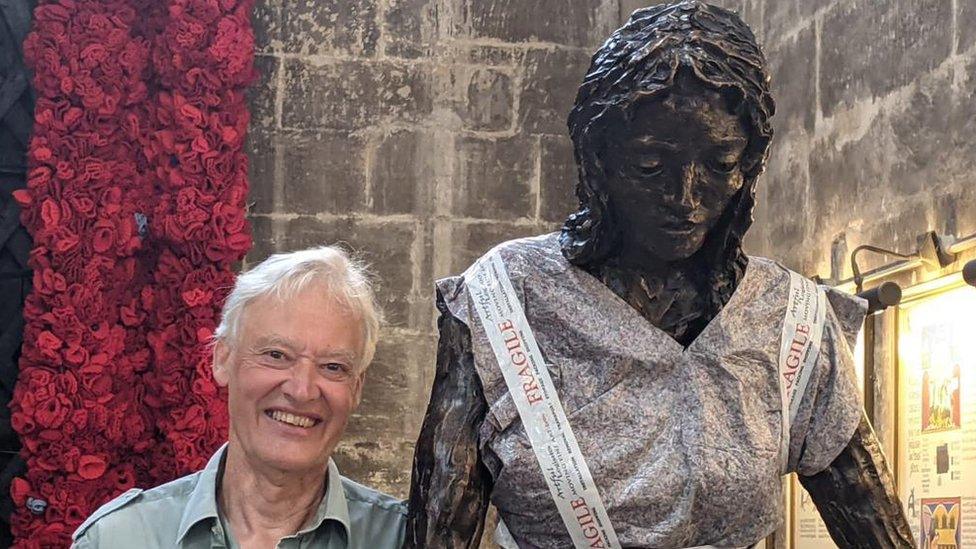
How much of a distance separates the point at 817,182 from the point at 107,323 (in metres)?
2.25

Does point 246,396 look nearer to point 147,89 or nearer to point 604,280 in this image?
point 604,280

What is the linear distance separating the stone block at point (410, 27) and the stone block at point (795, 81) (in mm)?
1360

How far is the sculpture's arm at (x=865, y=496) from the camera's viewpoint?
185 cm

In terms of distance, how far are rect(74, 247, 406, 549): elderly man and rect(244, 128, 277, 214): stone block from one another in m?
3.32

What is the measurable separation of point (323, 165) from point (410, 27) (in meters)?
0.58

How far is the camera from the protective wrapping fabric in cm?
174

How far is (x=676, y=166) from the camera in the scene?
1.75 metres

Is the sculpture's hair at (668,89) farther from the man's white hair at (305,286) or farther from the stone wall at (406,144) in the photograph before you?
the stone wall at (406,144)

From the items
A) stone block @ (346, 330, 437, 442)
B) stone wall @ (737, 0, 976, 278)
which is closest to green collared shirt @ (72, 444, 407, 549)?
stone wall @ (737, 0, 976, 278)

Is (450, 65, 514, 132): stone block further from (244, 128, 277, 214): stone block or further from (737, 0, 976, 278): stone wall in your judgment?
(737, 0, 976, 278): stone wall

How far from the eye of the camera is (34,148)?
16.2ft

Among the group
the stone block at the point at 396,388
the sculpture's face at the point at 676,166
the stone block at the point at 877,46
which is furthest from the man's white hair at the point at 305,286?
the stone block at the point at 396,388

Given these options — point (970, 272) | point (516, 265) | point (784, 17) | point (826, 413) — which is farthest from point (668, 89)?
point (784, 17)

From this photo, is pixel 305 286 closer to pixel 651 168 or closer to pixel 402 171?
pixel 651 168
